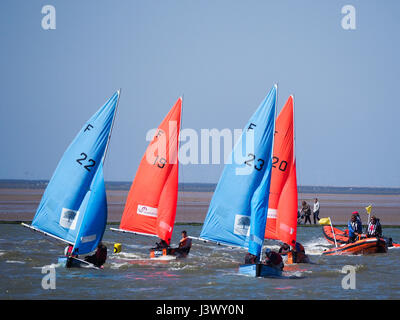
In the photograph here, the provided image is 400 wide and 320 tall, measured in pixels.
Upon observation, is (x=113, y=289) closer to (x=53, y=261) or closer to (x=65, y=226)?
(x=65, y=226)

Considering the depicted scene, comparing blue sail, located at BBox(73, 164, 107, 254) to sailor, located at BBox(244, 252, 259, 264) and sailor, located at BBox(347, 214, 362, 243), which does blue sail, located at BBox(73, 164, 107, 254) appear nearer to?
sailor, located at BBox(244, 252, 259, 264)

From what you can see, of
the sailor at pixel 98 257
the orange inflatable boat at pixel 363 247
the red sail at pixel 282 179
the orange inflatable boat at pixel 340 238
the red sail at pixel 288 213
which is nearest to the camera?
the sailor at pixel 98 257

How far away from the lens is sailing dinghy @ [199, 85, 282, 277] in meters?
26.6

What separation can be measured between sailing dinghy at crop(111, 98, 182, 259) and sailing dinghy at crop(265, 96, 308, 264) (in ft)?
16.3

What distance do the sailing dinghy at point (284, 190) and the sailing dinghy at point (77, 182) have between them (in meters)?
8.50

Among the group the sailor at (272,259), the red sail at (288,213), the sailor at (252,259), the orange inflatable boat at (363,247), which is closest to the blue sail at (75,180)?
the sailor at (252,259)

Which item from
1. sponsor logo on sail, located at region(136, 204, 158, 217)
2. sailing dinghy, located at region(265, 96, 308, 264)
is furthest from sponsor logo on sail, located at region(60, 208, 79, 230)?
sailing dinghy, located at region(265, 96, 308, 264)

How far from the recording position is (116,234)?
4372 cm

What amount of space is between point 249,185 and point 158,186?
7452 millimetres

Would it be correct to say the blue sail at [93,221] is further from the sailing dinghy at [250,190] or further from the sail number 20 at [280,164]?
the sail number 20 at [280,164]

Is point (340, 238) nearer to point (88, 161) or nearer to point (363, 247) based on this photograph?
point (363, 247)

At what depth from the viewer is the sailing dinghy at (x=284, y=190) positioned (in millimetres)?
31094
